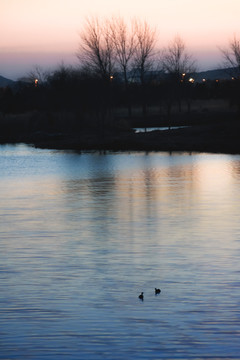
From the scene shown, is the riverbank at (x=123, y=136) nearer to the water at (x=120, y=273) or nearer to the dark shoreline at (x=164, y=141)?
the dark shoreline at (x=164, y=141)

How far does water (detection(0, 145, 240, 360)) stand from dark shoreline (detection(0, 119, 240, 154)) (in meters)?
24.8

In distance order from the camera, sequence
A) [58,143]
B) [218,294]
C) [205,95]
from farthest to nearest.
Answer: [205,95] < [58,143] < [218,294]

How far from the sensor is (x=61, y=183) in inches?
1035

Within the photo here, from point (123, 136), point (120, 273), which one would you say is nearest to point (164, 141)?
point (123, 136)

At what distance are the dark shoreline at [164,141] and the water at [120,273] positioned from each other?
24.8 meters

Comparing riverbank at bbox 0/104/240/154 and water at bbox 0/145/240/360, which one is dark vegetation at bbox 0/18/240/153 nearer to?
riverbank at bbox 0/104/240/154

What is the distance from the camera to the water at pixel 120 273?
7.43 metres

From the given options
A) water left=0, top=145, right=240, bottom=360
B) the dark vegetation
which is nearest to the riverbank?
the dark vegetation

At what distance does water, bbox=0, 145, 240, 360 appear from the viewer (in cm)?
743

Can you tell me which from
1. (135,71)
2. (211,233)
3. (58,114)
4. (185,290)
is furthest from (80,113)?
(185,290)

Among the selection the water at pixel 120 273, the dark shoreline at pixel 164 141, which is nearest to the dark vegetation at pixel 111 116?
the dark shoreline at pixel 164 141

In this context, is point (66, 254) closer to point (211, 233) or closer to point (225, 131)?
point (211, 233)

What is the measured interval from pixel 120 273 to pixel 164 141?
40947 mm

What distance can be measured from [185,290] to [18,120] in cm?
6307
